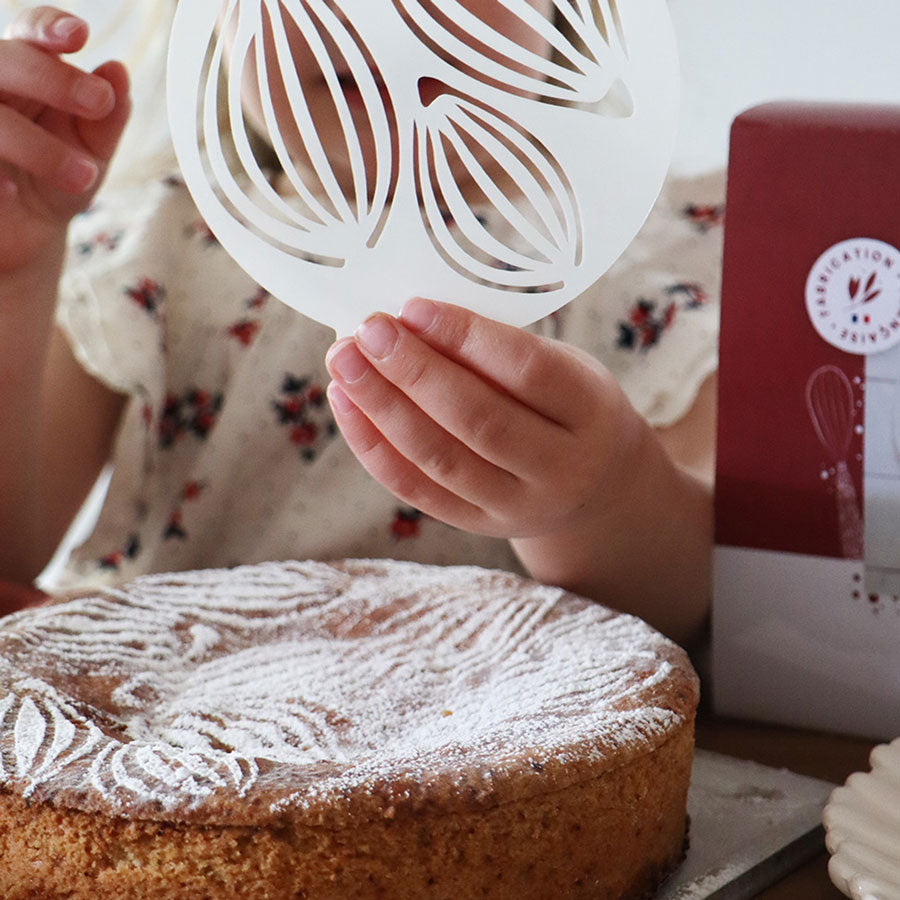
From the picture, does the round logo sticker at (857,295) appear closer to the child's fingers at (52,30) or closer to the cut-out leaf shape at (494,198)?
the cut-out leaf shape at (494,198)

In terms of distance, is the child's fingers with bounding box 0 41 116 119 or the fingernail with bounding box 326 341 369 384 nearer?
the fingernail with bounding box 326 341 369 384

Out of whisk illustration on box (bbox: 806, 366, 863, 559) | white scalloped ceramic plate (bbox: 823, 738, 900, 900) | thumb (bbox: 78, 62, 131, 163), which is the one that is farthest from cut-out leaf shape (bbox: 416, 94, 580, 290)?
thumb (bbox: 78, 62, 131, 163)

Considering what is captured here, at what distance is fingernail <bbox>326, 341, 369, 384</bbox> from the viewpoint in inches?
23.1

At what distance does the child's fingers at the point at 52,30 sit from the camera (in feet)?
2.77

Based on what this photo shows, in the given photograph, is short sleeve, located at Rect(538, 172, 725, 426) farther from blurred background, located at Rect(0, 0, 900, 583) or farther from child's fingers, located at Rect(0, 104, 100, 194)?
child's fingers, located at Rect(0, 104, 100, 194)

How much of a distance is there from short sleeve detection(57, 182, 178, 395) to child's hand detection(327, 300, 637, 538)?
581mm

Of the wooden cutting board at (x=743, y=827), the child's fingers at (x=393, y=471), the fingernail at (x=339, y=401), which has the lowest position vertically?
the wooden cutting board at (x=743, y=827)

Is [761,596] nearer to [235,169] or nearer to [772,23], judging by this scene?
[235,169]

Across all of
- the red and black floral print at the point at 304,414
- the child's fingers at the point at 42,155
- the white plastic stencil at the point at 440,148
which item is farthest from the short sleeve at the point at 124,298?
the white plastic stencil at the point at 440,148

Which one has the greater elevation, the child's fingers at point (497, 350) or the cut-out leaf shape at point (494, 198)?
the cut-out leaf shape at point (494, 198)

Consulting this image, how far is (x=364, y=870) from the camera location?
18.5 inches

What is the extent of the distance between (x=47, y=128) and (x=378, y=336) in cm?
52

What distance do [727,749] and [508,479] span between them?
25cm

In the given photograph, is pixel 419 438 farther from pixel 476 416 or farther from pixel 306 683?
pixel 306 683
